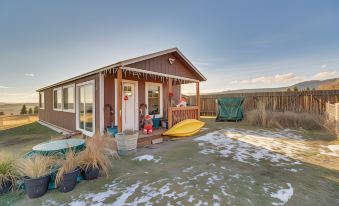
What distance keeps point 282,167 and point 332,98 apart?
855 cm

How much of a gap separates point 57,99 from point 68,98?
6.29 feet

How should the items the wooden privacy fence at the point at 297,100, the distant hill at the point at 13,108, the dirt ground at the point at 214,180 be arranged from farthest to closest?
the distant hill at the point at 13,108 < the wooden privacy fence at the point at 297,100 < the dirt ground at the point at 214,180

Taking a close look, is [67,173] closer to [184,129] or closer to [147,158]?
[147,158]

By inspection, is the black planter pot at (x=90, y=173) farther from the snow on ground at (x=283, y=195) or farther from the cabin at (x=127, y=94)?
the snow on ground at (x=283, y=195)

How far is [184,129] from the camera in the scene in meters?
6.45

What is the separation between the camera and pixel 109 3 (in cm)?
678

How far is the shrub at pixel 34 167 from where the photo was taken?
2490 millimetres

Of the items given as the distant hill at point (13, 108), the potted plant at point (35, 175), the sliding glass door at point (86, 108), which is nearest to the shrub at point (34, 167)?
the potted plant at point (35, 175)

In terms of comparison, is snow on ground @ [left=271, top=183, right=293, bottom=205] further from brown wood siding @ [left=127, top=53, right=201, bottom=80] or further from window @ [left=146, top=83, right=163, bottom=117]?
window @ [left=146, top=83, right=163, bottom=117]

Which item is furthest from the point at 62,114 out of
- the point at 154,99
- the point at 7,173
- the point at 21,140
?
the point at 7,173

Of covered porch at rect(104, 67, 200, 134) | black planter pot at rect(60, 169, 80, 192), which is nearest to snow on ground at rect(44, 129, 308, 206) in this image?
black planter pot at rect(60, 169, 80, 192)

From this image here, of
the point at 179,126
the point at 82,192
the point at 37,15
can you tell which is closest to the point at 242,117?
the point at 179,126

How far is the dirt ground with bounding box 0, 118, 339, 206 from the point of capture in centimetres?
226

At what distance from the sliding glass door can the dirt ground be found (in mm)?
3071
